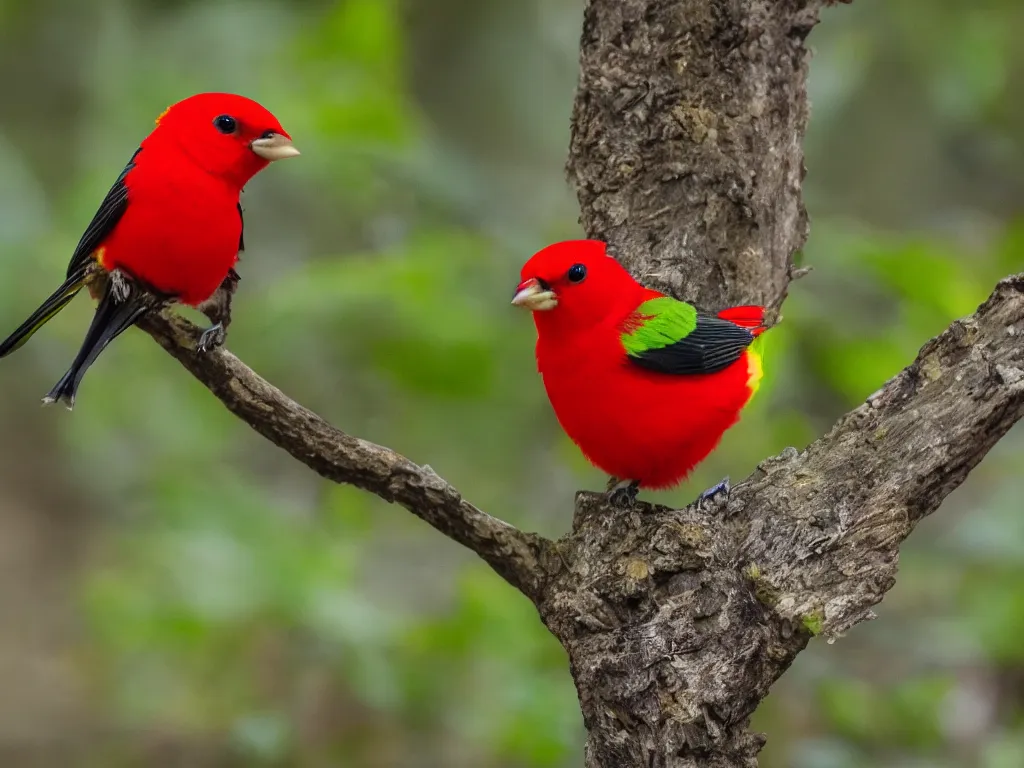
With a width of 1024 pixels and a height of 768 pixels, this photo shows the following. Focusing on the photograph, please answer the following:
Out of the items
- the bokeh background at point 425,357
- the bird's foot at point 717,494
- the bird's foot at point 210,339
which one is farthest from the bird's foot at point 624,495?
the bokeh background at point 425,357

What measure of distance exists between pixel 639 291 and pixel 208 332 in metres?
0.92

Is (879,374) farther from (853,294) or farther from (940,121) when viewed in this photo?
(940,121)

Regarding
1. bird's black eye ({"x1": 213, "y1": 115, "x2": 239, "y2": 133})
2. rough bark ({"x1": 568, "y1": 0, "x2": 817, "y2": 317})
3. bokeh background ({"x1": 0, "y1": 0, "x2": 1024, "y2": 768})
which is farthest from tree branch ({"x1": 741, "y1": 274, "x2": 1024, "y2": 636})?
bokeh background ({"x1": 0, "y1": 0, "x2": 1024, "y2": 768})

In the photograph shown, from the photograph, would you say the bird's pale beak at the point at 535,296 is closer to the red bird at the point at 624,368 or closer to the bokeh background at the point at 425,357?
the red bird at the point at 624,368

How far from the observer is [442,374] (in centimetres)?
430

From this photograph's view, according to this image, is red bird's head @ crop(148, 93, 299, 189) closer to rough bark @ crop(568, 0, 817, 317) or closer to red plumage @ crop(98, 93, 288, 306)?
red plumage @ crop(98, 93, 288, 306)

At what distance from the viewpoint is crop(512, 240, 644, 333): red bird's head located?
7.35 ft

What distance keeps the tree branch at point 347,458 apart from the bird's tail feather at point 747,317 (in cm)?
68

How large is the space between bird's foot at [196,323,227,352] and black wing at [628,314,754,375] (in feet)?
2.76

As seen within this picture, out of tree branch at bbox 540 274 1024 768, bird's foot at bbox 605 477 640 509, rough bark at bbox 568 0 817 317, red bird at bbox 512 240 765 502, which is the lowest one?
tree branch at bbox 540 274 1024 768

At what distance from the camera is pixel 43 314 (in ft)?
6.03

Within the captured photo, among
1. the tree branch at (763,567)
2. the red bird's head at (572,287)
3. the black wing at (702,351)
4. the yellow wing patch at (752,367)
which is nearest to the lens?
the tree branch at (763,567)

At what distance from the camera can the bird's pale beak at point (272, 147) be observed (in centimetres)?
196

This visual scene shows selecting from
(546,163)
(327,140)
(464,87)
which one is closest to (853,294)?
(546,163)
